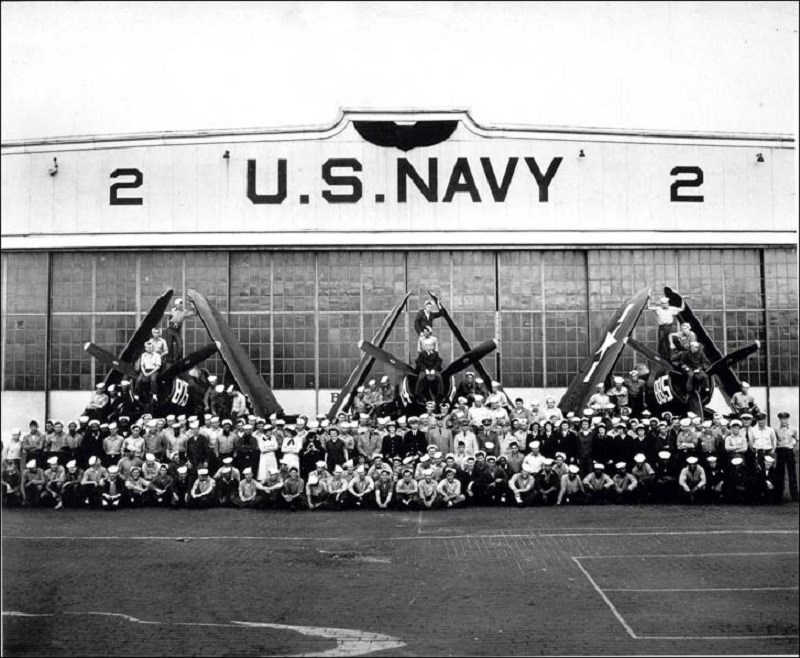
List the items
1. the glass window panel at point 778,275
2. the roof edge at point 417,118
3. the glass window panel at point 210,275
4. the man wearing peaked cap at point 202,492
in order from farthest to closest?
the glass window panel at point 210,275
the glass window panel at point 778,275
the roof edge at point 417,118
the man wearing peaked cap at point 202,492

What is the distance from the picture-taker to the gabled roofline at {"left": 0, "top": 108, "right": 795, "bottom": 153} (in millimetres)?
25516

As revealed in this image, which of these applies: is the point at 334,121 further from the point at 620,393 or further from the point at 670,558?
the point at 670,558

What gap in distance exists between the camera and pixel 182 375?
22.0 m

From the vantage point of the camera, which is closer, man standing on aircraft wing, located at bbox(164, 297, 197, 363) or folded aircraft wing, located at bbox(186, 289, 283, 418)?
folded aircraft wing, located at bbox(186, 289, 283, 418)

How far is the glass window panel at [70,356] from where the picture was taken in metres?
25.9

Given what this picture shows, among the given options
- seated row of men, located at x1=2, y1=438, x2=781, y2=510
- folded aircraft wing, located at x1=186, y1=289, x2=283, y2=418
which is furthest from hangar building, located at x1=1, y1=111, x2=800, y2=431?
seated row of men, located at x1=2, y1=438, x2=781, y2=510

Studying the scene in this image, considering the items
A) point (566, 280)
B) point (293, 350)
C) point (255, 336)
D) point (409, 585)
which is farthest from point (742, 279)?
point (409, 585)

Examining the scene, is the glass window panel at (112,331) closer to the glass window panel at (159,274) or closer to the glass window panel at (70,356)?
the glass window panel at (70,356)

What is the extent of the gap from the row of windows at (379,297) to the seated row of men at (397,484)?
893cm

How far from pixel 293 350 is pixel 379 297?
333cm

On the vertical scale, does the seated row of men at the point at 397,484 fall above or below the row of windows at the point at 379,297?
below

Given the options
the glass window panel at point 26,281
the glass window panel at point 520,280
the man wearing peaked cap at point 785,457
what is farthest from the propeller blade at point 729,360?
the glass window panel at point 26,281

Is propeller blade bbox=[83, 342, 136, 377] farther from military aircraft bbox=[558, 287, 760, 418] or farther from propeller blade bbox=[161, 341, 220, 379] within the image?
military aircraft bbox=[558, 287, 760, 418]

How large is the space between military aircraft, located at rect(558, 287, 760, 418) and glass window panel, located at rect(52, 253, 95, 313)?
15.6m
